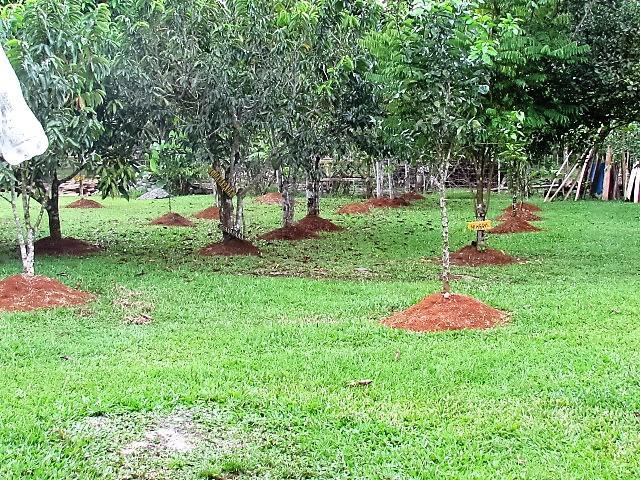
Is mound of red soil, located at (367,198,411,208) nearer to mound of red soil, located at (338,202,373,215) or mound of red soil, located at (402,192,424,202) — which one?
mound of red soil, located at (338,202,373,215)

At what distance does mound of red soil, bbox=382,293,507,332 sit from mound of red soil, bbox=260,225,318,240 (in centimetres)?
623

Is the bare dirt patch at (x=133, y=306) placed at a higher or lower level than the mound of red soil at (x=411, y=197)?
lower

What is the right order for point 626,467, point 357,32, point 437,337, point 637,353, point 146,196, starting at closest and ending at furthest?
point 626,467, point 637,353, point 437,337, point 357,32, point 146,196

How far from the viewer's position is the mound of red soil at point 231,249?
33.1ft

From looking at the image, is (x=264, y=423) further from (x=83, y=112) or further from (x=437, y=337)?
(x=83, y=112)

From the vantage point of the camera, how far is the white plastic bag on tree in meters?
2.03

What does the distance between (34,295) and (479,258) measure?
216 inches

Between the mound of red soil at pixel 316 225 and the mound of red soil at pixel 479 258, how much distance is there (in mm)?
4151

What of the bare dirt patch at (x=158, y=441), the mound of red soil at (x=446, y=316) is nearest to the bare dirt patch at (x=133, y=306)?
the mound of red soil at (x=446, y=316)

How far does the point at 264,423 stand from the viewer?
369cm

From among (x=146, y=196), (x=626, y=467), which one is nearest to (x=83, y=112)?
(x=626, y=467)

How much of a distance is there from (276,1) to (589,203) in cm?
1248

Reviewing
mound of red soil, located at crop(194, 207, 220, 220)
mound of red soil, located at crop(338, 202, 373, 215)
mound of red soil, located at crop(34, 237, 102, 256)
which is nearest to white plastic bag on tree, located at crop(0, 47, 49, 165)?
mound of red soil, located at crop(34, 237, 102, 256)

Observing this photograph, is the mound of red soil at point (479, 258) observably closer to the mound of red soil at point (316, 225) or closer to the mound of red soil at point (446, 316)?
the mound of red soil at point (446, 316)
